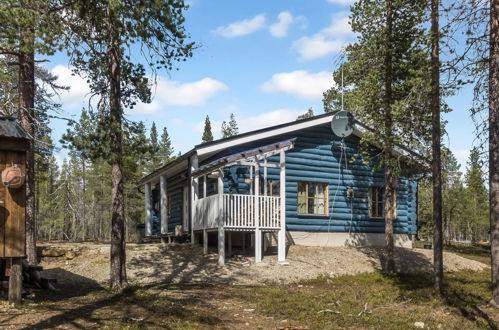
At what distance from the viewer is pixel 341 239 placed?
2217 centimetres

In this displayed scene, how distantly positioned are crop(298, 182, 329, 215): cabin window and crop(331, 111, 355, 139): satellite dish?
234 cm

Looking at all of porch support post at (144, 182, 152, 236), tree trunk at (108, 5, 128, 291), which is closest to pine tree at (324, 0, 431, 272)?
tree trunk at (108, 5, 128, 291)

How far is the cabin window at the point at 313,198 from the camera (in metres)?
21.8

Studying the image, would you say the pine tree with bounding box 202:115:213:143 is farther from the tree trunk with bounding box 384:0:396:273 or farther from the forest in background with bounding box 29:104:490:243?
the tree trunk with bounding box 384:0:396:273

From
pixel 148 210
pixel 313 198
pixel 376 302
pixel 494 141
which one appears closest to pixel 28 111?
pixel 313 198

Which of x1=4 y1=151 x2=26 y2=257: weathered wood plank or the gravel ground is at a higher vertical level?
x1=4 y1=151 x2=26 y2=257: weathered wood plank

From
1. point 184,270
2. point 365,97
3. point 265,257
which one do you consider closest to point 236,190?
point 265,257

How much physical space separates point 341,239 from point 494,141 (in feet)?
A: 36.0

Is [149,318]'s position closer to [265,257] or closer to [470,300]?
[470,300]

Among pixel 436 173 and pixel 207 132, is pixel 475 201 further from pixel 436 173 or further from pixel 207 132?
pixel 436 173

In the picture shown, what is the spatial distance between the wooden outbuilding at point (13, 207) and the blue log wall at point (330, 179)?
1010 cm

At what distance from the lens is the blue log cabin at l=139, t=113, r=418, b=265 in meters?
18.4

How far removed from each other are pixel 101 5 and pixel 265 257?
10750mm

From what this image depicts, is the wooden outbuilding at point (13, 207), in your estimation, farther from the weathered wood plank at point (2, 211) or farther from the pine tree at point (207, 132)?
the pine tree at point (207, 132)
